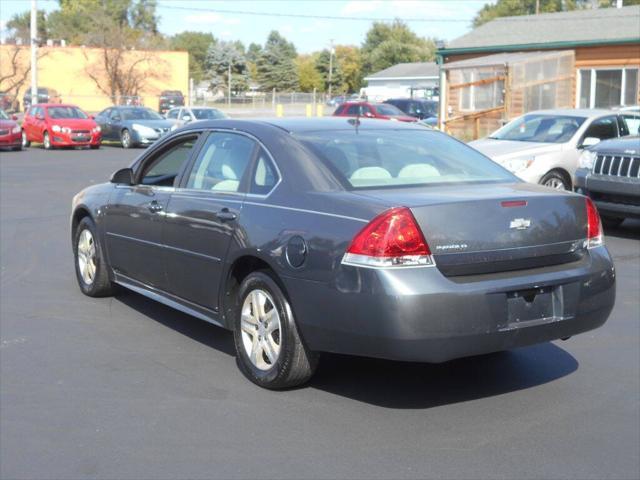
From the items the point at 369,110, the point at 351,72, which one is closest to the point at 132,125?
the point at 369,110

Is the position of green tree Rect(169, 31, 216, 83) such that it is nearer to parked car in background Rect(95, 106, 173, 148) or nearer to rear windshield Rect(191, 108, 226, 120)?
parked car in background Rect(95, 106, 173, 148)

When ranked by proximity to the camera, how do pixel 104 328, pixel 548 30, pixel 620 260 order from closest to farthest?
pixel 104 328, pixel 620 260, pixel 548 30

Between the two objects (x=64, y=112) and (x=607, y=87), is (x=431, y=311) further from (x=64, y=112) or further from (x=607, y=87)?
(x=64, y=112)

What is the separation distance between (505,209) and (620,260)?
18.3 feet

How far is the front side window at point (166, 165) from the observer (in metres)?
6.85

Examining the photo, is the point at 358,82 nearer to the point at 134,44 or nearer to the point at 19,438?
the point at 134,44

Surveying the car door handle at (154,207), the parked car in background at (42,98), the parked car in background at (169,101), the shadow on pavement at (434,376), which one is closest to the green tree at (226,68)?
the parked car in background at (169,101)

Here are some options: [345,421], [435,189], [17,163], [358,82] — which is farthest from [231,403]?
[358,82]

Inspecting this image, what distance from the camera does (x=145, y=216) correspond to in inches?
266

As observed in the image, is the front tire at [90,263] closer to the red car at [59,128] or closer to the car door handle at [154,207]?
the car door handle at [154,207]

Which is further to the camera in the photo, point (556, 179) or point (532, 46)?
point (532, 46)

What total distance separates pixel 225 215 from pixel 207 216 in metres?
0.22

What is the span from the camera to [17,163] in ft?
80.1

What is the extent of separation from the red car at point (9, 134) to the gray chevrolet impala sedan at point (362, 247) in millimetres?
23838
